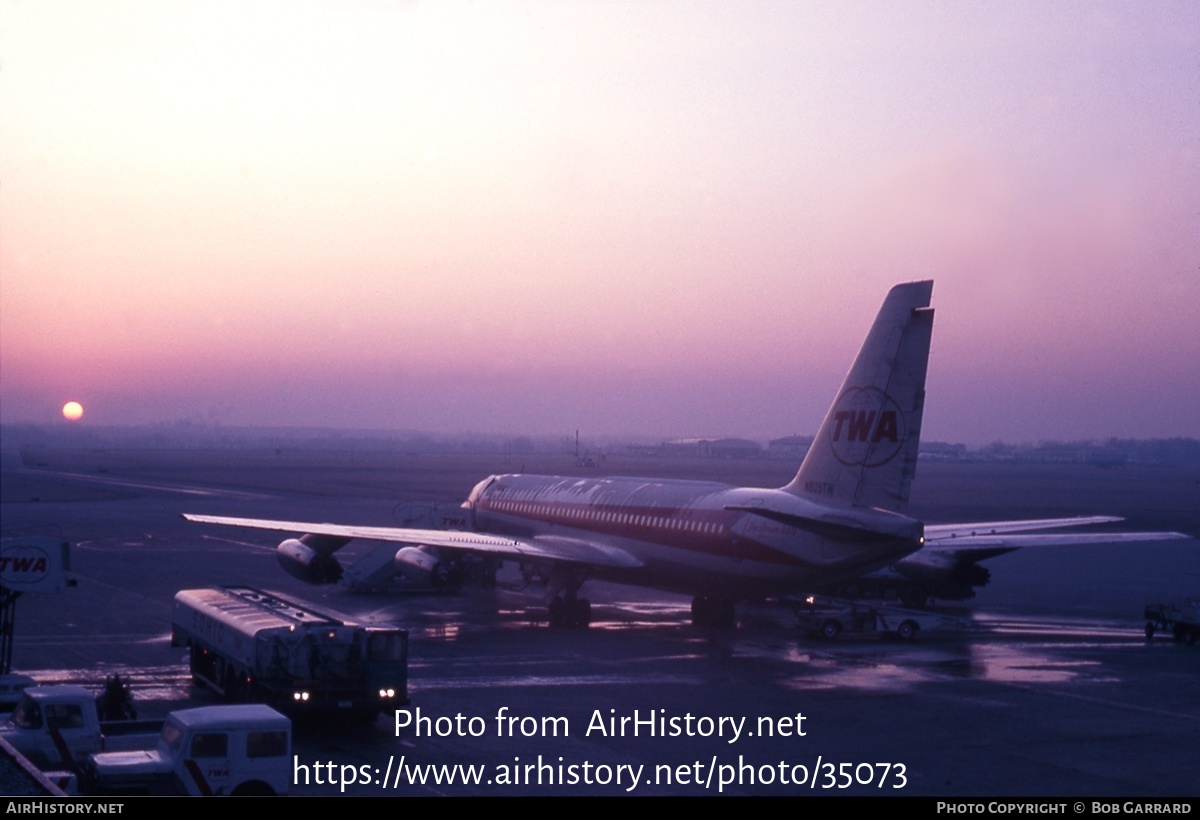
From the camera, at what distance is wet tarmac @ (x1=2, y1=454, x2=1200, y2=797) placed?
2070 centimetres

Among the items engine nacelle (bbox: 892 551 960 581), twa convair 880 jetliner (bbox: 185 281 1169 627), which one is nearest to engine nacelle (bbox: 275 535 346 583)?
twa convair 880 jetliner (bbox: 185 281 1169 627)

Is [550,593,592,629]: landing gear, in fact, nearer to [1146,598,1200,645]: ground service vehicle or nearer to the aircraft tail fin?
the aircraft tail fin

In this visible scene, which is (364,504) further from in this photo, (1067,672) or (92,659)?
(1067,672)

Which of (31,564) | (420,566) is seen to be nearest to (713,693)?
(31,564)

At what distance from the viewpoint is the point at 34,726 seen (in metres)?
20.4

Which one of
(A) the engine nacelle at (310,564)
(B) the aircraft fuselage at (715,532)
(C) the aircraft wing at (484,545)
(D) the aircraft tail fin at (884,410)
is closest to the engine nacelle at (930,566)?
(B) the aircraft fuselage at (715,532)

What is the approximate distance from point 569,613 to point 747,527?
7.65 m

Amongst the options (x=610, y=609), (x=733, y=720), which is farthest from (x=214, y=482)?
(x=733, y=720)

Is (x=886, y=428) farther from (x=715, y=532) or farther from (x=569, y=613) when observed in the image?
(x=569, y=613)

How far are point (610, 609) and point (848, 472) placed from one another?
46.1 ft

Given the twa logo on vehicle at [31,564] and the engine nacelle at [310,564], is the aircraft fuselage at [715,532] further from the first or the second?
the twa logo on vehicle at [31,564]

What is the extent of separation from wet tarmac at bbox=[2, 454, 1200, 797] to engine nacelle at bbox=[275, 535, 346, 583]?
1.88 meters

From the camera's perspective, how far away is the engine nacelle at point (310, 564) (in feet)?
140

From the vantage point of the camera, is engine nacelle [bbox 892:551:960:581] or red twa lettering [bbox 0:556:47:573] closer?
red twa lettering [bbox 0:556:47:573]
